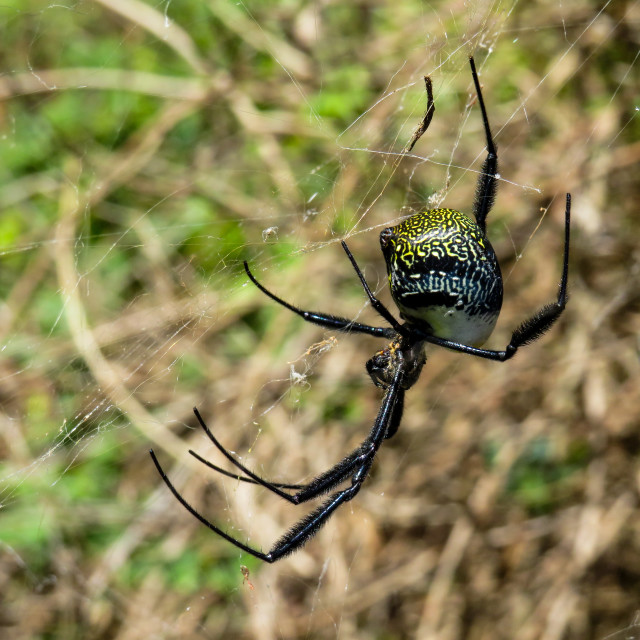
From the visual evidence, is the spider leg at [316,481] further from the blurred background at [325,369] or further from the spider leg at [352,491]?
the blurred background at [325,369]

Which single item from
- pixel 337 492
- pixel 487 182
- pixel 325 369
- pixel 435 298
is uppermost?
→ pixel 325 369

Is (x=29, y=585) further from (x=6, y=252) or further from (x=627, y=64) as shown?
(x=627, y=64)

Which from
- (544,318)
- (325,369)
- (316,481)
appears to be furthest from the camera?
(325,369)

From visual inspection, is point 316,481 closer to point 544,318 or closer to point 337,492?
point 337,492

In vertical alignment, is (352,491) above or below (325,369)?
below

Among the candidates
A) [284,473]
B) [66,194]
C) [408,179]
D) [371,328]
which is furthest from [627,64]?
[66,194]

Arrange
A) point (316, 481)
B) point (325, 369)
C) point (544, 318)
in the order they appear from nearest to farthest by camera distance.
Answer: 1. point (544, 318)
2. point (316, 481)
3. point (325, 369)

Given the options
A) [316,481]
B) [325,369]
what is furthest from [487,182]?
[325,369]

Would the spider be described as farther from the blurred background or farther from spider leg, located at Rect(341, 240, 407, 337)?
the blurred background
